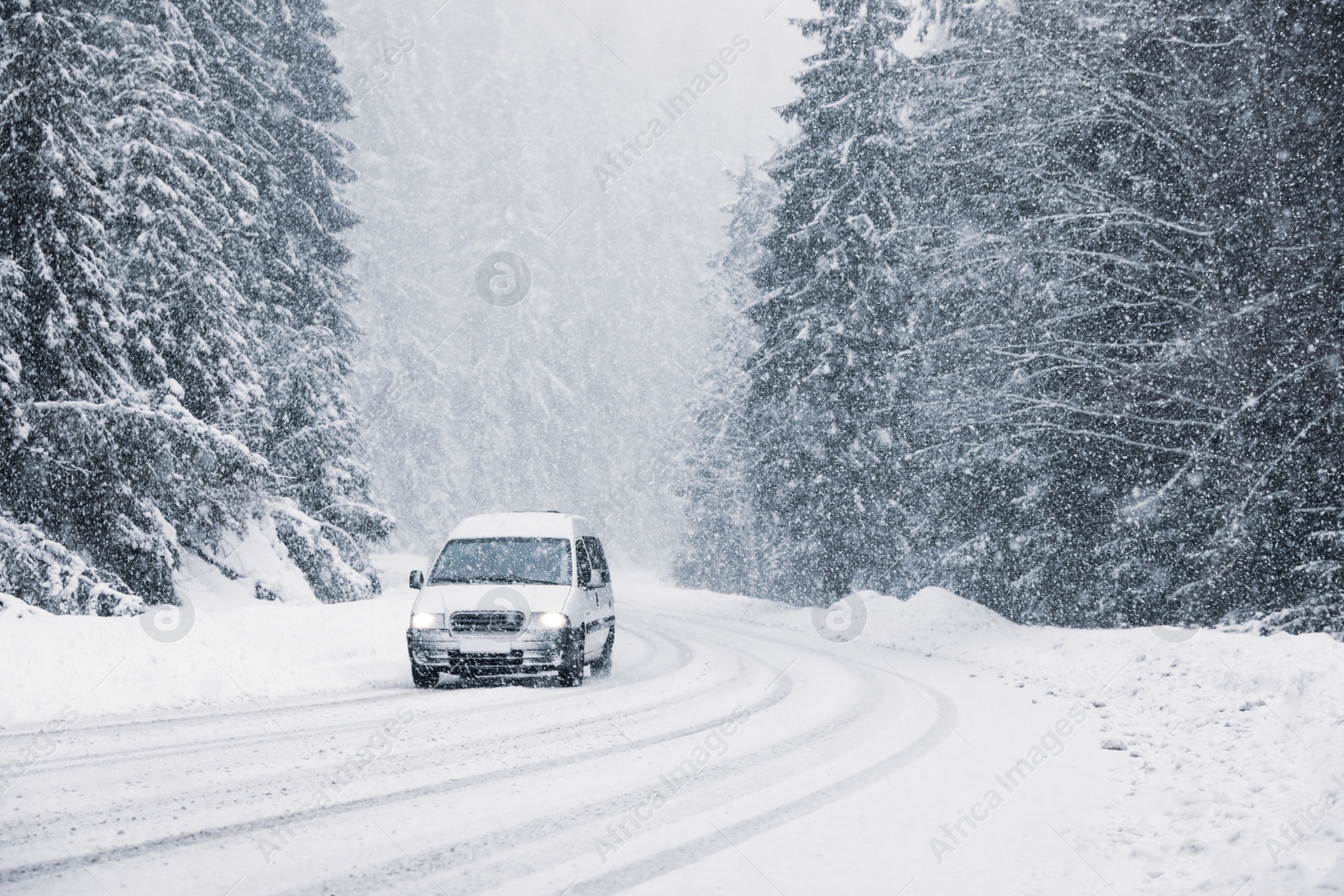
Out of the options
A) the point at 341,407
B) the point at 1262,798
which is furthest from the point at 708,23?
the point at 1262,798

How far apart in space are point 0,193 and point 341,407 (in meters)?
11.2

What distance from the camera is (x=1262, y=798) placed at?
6363mm

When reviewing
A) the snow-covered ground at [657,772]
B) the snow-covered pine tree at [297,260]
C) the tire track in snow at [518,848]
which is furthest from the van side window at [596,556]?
the snow-covered pine tree at [297,260]

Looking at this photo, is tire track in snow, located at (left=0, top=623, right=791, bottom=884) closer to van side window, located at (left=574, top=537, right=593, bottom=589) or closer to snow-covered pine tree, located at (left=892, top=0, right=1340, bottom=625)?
van side window, located at (left=574, top=537, right=593, bottom=589)

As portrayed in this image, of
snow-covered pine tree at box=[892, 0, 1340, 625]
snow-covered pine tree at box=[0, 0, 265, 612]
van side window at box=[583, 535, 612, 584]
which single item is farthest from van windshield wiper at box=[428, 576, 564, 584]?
snow-covered pine tree at box=[892, 0, 1340, 625]

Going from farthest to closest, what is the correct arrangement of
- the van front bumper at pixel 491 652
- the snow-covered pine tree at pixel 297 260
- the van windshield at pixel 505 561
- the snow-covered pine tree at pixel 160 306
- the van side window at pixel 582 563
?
the snow-covered pine tree at pixel 297 260
the snow-covered pine tree at pixel 160 306
the van side window at pixel 582 563
the van windshield at pixel 505 561
the van front bumper at pixel 491 652

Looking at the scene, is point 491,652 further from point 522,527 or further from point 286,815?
point 286,815

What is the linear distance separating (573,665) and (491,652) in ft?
3.32

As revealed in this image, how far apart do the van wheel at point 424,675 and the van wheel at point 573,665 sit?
148 cm

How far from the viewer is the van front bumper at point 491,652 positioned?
40.1 ft

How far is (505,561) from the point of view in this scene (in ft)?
44.5

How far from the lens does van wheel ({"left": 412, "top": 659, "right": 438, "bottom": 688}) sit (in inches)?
490

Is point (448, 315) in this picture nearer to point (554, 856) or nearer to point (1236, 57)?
point (1236, 57)

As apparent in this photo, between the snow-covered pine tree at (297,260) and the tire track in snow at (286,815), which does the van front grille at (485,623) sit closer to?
the tire track in snow at (286,815)
